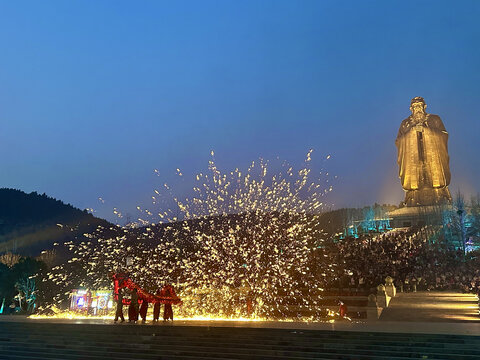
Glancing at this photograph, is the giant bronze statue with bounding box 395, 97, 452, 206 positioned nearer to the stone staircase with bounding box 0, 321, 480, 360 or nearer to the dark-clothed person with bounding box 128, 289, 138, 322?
the dark-clothed person with bounding box 128, 289, 138, 322

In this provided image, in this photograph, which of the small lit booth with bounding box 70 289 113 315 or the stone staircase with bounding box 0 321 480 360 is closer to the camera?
the stone staircase with bounding box 0 321 480 360

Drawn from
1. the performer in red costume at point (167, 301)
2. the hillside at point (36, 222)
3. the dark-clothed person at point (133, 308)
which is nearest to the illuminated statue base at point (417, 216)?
the performer in red costume at point (167, 301)

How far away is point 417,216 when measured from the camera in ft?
144

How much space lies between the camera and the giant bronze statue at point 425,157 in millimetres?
43875

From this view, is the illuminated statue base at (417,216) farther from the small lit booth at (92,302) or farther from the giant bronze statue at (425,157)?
the small lit booth at (92,302)

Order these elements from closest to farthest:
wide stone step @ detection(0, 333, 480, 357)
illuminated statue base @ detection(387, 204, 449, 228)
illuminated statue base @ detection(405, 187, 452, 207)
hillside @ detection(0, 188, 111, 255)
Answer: wide stone step @ detection(0, 333, 480, 357) < illuminated statue base @ detection(387, 204, 449, 228) < illuminated statue base @ detection(405, 187, 452, 207) < hillside @ detection(0, 188, 111, 255)

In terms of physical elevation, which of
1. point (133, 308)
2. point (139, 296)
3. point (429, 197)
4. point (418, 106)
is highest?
point (418, 106)

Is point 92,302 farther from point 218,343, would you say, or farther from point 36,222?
point 36,222

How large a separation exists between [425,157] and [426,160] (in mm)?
326

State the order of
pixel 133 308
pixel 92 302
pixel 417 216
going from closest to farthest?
pixel 133 308 → pixel 92 302 → pixel 417 216

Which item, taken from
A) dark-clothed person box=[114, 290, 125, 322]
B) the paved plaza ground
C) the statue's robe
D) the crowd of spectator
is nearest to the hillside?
A: the crowd of spectator

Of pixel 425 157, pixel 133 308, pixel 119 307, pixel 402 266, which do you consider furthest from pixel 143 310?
pixel 425 157

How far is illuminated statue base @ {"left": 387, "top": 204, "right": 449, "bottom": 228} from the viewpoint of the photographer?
42.4 metres

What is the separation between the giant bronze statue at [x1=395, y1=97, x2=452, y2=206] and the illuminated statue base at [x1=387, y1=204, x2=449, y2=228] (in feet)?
2.25
